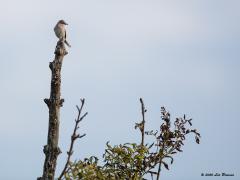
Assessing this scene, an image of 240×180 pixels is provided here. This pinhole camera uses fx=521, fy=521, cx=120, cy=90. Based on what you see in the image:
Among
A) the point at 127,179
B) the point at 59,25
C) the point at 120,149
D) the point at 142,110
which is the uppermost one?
the point at 59,25

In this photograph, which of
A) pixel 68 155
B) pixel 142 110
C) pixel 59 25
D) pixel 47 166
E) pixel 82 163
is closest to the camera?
pixel 68 155

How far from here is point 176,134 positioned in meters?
7.44

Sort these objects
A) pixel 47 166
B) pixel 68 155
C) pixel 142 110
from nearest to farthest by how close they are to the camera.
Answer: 1. pixel 68 155
2. pixel 47 166
3. pixel 142 110

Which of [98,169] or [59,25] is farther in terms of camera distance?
[59,25]

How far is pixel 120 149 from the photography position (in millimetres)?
7664

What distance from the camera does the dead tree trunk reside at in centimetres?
646

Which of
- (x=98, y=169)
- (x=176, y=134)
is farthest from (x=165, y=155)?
(x=98, y=169)

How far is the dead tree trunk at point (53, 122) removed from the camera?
21.2 feet

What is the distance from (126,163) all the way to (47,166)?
1.39 m

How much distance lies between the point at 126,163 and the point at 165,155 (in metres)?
0.57

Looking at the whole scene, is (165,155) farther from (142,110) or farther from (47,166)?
(47,166)

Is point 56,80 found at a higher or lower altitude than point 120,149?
higher

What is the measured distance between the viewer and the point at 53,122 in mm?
6758

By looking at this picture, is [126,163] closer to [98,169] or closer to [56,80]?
[98,169]
